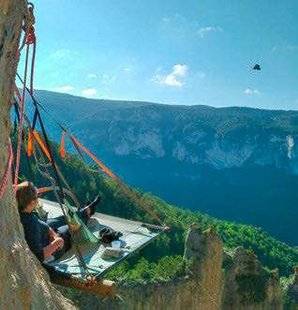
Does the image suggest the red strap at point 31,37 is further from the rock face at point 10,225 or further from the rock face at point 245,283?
the rock face at point 245,283

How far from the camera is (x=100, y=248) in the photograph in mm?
9719

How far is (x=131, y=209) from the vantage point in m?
86.1

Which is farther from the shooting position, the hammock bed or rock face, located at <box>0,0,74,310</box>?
the hammock bed

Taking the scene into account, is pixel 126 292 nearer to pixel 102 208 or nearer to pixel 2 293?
pixel 2 293

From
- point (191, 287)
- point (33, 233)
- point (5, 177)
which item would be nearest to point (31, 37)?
point (5, 177)

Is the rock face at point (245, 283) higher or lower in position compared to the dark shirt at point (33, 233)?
lower

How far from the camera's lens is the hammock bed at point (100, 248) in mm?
8422

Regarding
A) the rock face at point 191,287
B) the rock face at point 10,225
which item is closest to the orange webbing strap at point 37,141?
the rock face at point 10,225

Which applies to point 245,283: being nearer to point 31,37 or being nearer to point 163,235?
point 31,37

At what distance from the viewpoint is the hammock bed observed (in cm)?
842

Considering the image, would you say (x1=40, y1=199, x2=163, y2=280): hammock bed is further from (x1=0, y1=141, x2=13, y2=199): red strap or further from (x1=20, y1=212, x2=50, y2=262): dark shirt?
(x1=0, y1=141, x2=13, y2=199): red strap

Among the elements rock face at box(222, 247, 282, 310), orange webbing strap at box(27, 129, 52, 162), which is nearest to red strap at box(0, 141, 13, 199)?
orange webbing strap at box(27, 129, 52, 162)

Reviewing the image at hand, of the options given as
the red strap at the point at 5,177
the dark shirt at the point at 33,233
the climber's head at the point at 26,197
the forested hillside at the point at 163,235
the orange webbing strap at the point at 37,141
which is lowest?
the forested hillside at the point at 163,235

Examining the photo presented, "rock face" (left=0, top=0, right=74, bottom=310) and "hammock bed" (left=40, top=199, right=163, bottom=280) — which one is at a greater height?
"rock face" (left=0, top=0, right=74, bottom=310)
